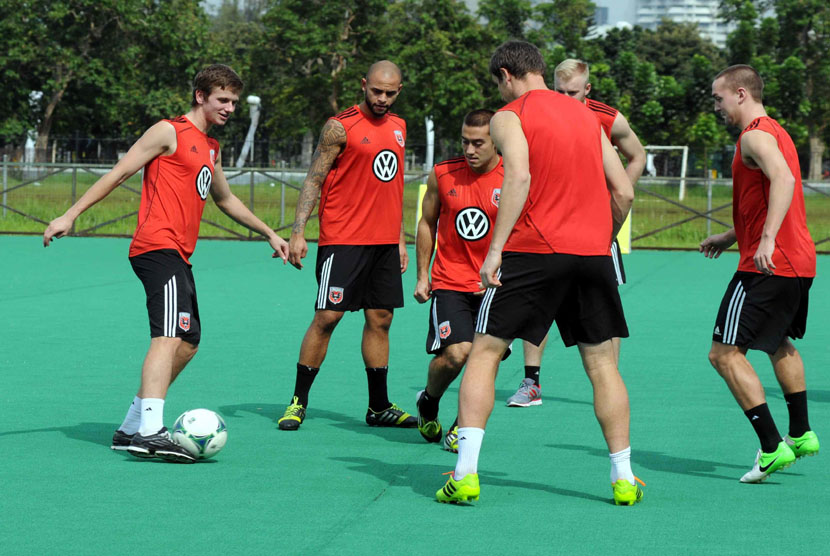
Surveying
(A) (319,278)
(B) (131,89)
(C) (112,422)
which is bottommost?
(C) (112,422)

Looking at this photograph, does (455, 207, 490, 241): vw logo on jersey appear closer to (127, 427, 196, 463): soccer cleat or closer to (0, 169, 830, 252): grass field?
(127, 427, 196, 463): soccer cleat

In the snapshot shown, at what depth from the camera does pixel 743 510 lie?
4.91 metres

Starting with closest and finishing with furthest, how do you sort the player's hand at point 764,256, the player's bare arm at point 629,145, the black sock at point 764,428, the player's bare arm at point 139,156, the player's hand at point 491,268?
the player's hand at point 491,268 → the player's hand at point 764,256 → the black sock at point 764,428 → the player's bare arm at point 139,156 → the player's bare arm at point 629,145

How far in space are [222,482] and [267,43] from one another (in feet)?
174

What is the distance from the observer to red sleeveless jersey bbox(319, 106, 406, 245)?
6.84 meters

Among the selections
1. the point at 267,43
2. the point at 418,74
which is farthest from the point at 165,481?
the point at 267,43

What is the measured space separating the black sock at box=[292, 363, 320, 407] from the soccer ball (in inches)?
41.2

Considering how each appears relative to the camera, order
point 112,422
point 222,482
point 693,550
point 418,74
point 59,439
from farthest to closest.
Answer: point 418,74, point 112,422, point 59,439, point 222,482, point 693,550

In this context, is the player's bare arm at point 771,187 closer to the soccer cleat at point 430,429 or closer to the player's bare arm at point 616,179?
the player's bare arm at point 616,179

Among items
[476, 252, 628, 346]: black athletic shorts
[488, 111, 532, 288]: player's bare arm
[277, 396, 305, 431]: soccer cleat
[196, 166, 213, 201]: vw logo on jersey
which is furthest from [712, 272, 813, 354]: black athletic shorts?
[196, 166, 213, 201]: vw logo on jersey

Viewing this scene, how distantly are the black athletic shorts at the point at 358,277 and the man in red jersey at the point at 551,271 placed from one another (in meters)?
1.94

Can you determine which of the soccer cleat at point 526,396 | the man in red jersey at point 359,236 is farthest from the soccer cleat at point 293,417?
the soccer cleat at point 526,396

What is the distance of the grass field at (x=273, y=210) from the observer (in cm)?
2497

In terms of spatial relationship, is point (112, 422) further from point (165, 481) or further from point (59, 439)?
point (165, 481)
